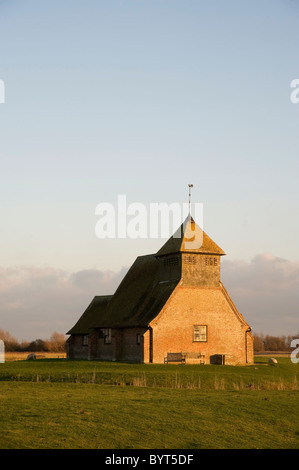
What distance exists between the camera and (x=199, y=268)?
2436 inches

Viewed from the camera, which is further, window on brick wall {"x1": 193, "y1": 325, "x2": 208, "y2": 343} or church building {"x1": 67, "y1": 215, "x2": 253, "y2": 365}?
window on brick wall {"x1": 193, "y1": 325, "x2": 208, "y2": 343}

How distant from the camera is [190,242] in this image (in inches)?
2432

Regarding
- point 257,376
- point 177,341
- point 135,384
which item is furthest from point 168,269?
point 135,384

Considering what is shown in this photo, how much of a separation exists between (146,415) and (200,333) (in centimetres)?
3364

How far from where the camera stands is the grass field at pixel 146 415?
2314cm

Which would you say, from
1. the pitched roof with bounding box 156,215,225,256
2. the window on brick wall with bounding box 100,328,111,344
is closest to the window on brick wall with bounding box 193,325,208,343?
the pitched roof with bounding box 156,215,225,256

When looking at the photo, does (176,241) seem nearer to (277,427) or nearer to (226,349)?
(226,349)

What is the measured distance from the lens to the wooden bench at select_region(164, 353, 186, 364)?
58000 mm

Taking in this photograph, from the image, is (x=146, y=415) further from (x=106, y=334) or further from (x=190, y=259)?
(x=106, y=334)

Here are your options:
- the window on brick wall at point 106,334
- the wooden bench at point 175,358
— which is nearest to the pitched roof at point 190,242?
the window on brick wall at point 106,334

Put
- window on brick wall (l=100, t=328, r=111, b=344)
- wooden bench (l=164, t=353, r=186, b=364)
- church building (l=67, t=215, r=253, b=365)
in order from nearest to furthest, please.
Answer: wooden bench (l=164, t=353, r=186, b=364), church building (l=67, t=215, r=253, b=365), window on brick wall (l=100, t=328, r=111, b=344)

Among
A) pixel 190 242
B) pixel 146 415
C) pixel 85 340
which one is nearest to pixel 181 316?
pixel 190 242

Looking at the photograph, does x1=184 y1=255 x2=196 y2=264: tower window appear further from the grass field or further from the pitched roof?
the grass field
